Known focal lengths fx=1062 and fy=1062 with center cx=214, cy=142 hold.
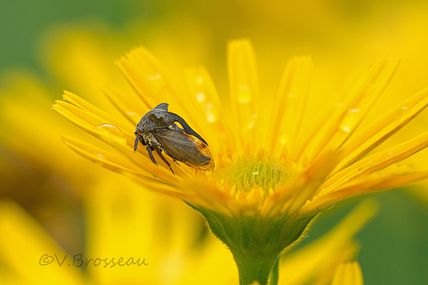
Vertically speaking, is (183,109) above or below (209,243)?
above

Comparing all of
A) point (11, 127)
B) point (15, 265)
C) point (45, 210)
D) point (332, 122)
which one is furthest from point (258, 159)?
point (11, 127)

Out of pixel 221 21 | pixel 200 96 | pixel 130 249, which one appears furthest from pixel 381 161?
pixel 221 21

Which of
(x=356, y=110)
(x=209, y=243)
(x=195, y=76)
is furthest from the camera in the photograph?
(x=209, y=243)

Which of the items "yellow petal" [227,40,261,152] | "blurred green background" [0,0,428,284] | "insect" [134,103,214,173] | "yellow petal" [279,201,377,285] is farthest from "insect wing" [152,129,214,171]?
"blurred green background" [0,0,428,284]

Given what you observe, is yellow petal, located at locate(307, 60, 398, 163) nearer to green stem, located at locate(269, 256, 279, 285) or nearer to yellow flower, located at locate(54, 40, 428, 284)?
yellow flower, located at locate(54, 40, 428, 284)

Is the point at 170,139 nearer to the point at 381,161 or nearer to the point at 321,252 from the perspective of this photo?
the point at 381,161

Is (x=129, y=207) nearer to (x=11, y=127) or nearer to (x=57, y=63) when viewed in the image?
(x=11, y=127)
